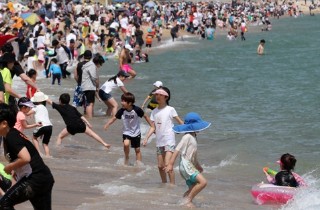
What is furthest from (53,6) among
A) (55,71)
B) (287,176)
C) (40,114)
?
(287,176)

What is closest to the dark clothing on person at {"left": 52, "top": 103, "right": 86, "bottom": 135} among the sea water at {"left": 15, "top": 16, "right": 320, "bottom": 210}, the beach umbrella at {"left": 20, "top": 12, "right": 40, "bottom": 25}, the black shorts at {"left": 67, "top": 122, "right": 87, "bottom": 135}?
the black shorts at {"left": 67, "top": 122, "right": 87, "bottom": 135}

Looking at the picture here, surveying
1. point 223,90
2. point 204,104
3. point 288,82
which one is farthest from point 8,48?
point 288,82

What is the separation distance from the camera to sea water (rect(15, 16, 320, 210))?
10.0m

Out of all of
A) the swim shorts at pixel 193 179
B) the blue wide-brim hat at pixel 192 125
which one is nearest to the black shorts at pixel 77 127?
the blue wide-brim hat at pixel 192 125

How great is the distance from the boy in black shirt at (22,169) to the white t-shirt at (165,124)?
3.99 metres

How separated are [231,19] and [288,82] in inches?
1365

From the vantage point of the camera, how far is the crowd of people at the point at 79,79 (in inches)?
262

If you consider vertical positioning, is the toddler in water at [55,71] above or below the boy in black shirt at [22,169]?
below

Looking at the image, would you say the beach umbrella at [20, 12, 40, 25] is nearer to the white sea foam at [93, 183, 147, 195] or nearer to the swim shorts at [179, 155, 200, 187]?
the white sea foam at [93, 183, 147, 195]

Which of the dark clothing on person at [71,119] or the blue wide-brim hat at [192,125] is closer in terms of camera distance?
the blue wide-brim hat at [192,125]

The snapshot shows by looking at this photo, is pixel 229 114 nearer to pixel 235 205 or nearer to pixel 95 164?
pixel 95 164

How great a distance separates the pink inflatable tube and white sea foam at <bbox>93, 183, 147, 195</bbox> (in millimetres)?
1416

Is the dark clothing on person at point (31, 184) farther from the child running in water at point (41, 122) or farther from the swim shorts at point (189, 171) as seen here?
the child running in water at point (41, 122)

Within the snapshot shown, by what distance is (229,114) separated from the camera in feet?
66.6
